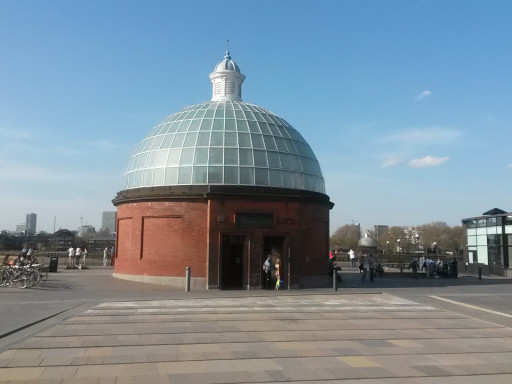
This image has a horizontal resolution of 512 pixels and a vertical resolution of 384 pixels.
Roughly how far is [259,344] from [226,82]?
24.6m

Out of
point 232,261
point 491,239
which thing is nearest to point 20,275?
point 232,261

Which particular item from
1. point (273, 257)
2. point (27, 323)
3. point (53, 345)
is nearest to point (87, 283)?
point (273, 257)

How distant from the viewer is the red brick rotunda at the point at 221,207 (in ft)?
80.4

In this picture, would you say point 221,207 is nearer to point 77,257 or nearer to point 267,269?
point 267,269

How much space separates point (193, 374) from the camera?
8633mm

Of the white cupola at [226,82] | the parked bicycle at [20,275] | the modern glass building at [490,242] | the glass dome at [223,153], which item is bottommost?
the parked bicycle at [20,275]

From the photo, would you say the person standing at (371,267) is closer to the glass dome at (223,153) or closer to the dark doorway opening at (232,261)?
the glass dome at (223,153)

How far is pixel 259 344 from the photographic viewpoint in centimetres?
1135

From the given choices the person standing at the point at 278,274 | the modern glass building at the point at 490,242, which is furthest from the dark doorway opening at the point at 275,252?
the modern glass building at the point at 490,242

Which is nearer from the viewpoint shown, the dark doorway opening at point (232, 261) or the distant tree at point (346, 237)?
the dark doorway opening at point (232, 261)

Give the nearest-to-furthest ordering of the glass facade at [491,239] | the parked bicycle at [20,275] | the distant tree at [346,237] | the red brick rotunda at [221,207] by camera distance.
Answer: the parked bicycle at [20,275], the red brick rotunda at [221,207], the glass facade at [491,239], the distant tree at [346,237]

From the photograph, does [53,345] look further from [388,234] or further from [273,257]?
[388,234]

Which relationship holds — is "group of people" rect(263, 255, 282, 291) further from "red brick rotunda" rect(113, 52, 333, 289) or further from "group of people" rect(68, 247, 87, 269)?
"group of people" rect(68, 247, 87, 269)

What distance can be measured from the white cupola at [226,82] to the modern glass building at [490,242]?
25.6 meters
